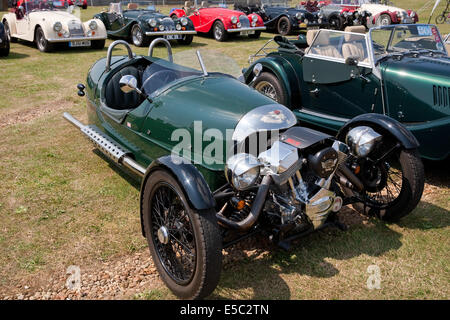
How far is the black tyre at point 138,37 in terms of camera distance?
12.9m

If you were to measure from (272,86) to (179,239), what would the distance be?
12.9 ft

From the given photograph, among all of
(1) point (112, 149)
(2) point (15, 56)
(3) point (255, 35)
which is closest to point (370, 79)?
(1) point (112, 149)

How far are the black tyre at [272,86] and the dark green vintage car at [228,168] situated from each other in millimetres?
→ 2019

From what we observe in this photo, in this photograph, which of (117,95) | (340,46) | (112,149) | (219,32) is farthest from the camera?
(219,32)

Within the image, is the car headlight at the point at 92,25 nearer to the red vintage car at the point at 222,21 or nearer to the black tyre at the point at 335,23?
the red vintage car at the point at 222,21

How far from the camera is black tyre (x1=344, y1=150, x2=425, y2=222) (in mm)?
3609

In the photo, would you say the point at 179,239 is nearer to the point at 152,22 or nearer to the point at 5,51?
the point at 5,51

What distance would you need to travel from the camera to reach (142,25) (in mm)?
12852

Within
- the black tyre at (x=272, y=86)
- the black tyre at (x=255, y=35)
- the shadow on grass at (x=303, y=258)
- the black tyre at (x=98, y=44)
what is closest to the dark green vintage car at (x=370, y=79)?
the black tyre at (x=272, y=86)

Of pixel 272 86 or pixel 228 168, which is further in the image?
pixel 272 86

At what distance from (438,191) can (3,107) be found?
280 inches

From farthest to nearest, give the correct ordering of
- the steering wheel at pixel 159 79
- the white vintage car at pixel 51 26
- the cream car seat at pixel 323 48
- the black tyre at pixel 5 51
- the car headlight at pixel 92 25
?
the car headlight at pixel 92 25 < the white vintage car at pixel 51 26 < the black tyre at pixel 5 51 < the cream car seat at pixel 323 48 < the steering wheel at pixel 159 79
